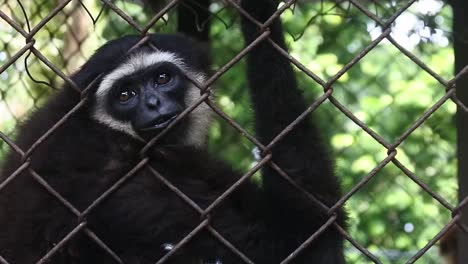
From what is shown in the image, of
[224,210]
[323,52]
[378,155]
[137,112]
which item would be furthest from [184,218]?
[378,155]

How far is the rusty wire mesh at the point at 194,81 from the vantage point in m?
2.79

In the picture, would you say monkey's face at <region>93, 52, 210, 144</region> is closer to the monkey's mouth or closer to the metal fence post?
the monkey's mouth

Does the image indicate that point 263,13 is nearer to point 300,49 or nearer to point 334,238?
point 334,238

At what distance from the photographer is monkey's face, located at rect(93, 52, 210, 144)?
385cm

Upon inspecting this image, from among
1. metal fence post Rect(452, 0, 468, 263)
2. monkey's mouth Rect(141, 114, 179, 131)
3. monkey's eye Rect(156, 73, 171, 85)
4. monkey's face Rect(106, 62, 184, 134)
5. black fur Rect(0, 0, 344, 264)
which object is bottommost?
black fur Rect(0, 0, 344, 264)

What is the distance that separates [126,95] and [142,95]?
12cm

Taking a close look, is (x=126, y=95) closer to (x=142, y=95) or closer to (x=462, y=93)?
(x=142, y=95)

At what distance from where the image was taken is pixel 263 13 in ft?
10.5

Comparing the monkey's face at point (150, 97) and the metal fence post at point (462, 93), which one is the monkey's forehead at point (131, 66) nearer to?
the monkey's face at point (150, 97)

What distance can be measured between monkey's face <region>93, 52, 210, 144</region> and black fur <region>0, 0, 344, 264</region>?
8cm

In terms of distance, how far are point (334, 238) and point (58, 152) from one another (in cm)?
126

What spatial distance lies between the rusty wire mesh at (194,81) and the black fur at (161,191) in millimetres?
111

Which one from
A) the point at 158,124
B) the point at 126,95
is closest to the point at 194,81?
the point at 158,124

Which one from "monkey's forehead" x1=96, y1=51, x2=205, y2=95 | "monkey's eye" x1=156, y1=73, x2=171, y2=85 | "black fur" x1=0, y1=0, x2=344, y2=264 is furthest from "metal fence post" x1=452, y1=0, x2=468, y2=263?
"monkey's eye" x1=156, y1=73, x2=171, y2=85
